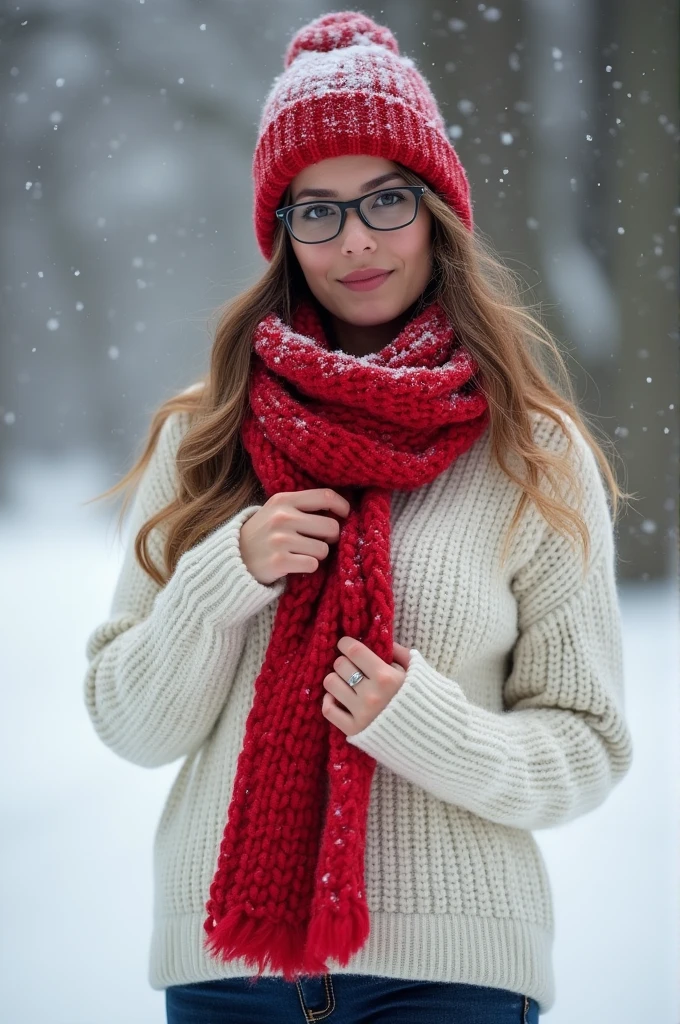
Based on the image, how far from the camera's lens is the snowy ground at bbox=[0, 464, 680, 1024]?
1707 millimetres

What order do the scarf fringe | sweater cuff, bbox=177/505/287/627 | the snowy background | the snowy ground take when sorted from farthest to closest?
the snowy background → the snowy ground → sweater cuff, bbox=177/505/287/627 → the scarf fringe

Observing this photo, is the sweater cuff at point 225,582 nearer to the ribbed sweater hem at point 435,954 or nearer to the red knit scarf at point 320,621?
the red knit scarf at point 320,621

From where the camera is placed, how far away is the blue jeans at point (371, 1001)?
3.39ft

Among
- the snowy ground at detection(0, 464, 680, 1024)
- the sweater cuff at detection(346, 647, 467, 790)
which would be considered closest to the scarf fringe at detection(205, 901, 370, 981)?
the sweater cuff at detection(346, 647, 467, 790)

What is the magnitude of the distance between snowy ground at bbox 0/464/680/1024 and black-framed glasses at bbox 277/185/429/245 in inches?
24.1

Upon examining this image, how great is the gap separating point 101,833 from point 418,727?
50.1 inches

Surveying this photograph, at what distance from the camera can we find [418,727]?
100 centimetres

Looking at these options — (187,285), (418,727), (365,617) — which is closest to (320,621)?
(365,617)

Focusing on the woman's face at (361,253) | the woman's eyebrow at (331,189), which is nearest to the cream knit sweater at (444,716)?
the woman's face at (361,253)

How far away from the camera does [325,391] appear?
3.70ft

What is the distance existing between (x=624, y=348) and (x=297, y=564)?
1.61 metres

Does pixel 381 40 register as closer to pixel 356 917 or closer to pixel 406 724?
pixel 406 724

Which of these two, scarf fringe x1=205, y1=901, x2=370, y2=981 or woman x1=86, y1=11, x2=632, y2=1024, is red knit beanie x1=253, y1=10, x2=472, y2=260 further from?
scarf fringe x1=205, y1=901, x2=370, y2=981

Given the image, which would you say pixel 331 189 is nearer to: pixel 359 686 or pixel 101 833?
pixel 359 686
